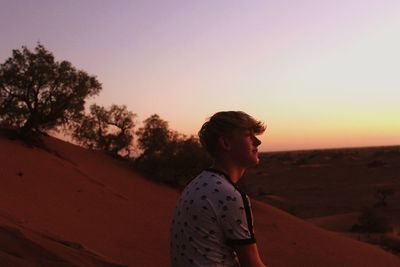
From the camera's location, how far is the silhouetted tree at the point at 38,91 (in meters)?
18.6

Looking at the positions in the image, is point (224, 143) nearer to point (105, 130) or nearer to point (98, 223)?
point (98, 223)

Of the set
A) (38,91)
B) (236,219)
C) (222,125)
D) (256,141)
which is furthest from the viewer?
(38,91)

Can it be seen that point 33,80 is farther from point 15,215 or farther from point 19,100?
point 15,215

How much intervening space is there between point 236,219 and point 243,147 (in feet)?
1.64

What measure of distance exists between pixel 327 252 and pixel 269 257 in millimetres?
1860

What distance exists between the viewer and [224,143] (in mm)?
3029

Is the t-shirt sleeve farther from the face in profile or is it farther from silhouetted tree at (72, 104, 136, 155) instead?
silhouetted tree at (72, 104, 136, 155)

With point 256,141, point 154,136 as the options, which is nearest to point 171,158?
point 154,136

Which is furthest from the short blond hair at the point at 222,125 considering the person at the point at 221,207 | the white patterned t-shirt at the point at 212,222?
the white patterned t-shirt at the point at 212,222

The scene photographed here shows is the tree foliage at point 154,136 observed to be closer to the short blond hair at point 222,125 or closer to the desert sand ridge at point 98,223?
the desert sand ridge at point 98,223

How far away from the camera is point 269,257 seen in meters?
11.0

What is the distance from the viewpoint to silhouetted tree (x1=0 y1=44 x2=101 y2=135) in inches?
733

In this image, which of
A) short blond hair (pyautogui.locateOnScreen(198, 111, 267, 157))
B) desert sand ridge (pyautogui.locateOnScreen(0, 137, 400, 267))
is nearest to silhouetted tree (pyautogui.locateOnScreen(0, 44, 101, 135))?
desert sand ridge (pyautogui.locateOnScreen(0, 137, 400, 267))

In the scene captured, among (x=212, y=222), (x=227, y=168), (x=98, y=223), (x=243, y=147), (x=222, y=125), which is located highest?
(x=222, y=125)
